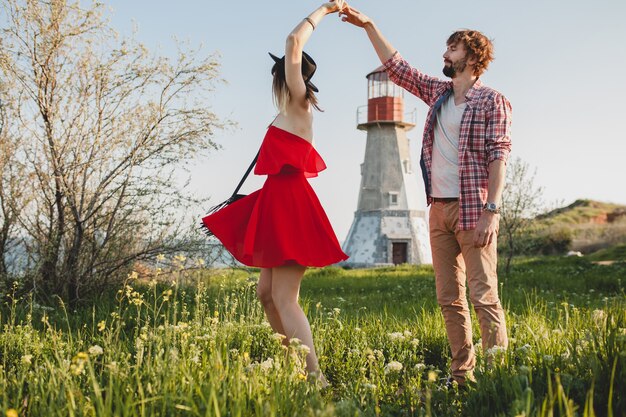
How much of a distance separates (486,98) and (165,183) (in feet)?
15.9

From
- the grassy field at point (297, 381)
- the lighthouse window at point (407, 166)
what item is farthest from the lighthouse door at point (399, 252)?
the grassy field at point (297, 381)

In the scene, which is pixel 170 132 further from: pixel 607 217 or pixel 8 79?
pixel 607 217

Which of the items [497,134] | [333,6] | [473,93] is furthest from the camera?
[333,6]

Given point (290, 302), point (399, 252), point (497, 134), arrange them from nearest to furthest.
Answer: point (290, 302), point (497, 134), point (399, 252)

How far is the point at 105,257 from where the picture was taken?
25.3ft

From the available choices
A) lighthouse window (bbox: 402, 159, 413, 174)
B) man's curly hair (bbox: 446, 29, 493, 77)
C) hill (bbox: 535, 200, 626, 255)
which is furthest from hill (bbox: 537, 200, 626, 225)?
man's curly hair (bbox: 446, 29, 493, 77)

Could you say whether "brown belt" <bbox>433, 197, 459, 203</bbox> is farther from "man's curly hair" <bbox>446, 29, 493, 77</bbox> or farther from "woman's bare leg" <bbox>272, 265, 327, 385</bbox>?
"woman's bare leg" <bbox>272, 265, 327, 385</bbox>

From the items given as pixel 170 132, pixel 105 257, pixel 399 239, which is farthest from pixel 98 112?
pixel 399 239

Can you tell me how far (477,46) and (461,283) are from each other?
1.63 meters

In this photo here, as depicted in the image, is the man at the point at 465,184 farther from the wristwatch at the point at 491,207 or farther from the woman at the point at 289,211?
the woman at the point at 289,211

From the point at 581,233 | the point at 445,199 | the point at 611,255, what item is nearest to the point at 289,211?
the point at 445,199

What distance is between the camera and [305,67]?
3969 millimetres

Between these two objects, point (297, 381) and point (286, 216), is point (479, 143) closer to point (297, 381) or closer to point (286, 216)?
point (286, 216)

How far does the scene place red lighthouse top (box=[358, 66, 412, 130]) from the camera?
3059 centimetres
